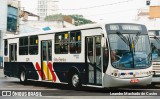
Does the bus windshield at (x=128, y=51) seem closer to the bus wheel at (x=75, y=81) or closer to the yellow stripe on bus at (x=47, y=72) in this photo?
the bus wheel at (x=75, y=81)

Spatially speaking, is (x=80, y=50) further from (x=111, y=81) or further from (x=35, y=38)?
(x=35, y=38)

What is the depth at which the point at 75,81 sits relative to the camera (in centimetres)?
1948

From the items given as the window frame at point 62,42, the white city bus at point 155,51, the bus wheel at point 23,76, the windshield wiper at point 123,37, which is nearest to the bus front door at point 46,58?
the window frame at point 62,42

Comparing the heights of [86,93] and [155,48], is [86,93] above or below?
below

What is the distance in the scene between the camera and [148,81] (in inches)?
703

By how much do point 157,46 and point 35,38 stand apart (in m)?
6.30

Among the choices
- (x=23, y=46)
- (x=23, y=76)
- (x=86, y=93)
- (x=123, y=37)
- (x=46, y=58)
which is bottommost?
(x=86, y=93)

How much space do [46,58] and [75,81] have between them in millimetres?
2947

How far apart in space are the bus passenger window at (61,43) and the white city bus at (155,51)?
4.19 meters

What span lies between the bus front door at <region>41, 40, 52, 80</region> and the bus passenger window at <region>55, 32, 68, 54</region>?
2.20 ft

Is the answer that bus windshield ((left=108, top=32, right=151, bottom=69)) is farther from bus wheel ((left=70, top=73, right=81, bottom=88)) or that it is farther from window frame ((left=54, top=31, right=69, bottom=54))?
window frame ((left=54, top=31, right=69, bottom=54))

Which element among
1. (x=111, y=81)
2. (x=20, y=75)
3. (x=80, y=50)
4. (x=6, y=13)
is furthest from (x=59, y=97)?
(x=6, y=13)

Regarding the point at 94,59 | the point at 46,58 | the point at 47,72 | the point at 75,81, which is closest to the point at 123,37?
the point at 94,59

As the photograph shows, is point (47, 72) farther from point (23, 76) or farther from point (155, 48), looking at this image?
point (155, 48)
